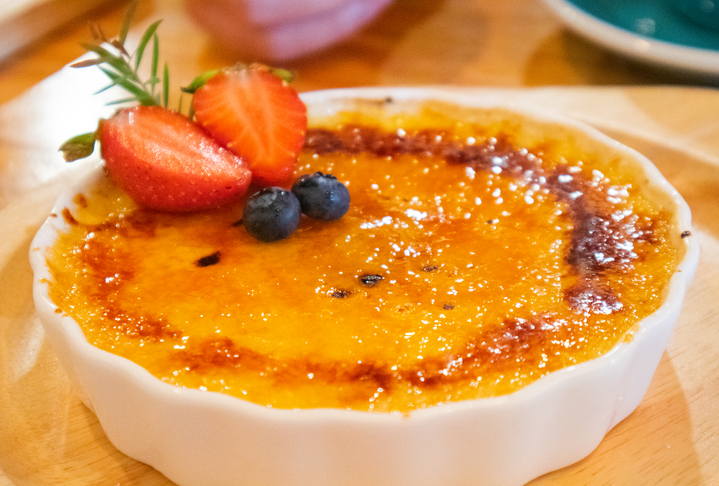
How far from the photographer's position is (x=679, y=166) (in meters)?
1.57

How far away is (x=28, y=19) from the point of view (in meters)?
2.55

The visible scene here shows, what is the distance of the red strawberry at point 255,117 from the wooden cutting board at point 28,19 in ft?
5.58

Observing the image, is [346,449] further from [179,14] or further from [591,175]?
[179,14]

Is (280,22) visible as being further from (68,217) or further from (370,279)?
(370,279)

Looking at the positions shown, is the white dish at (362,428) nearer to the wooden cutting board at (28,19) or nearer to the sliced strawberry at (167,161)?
the sliced strawberry at (167,161)

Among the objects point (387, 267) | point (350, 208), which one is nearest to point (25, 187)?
point (350, 208)

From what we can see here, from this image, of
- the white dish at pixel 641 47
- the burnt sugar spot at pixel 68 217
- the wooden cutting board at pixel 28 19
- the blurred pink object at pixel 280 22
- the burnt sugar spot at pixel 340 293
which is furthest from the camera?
the wooden cutting board at pixel 28 19

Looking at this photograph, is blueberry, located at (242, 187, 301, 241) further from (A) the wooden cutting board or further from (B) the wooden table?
(A) the wooden cutting board

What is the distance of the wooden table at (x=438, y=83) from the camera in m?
1.04

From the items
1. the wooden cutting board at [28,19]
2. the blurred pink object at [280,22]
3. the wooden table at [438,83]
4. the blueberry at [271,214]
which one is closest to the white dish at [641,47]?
the wooden table at [438,83]

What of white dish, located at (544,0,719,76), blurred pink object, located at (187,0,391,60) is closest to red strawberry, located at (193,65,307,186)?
blurred pink object, located at (187,0,391,60)

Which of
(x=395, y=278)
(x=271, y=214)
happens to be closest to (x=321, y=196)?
(x=271, y=214)

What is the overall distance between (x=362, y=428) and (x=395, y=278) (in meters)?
0.36

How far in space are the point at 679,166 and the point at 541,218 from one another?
0.54 m
